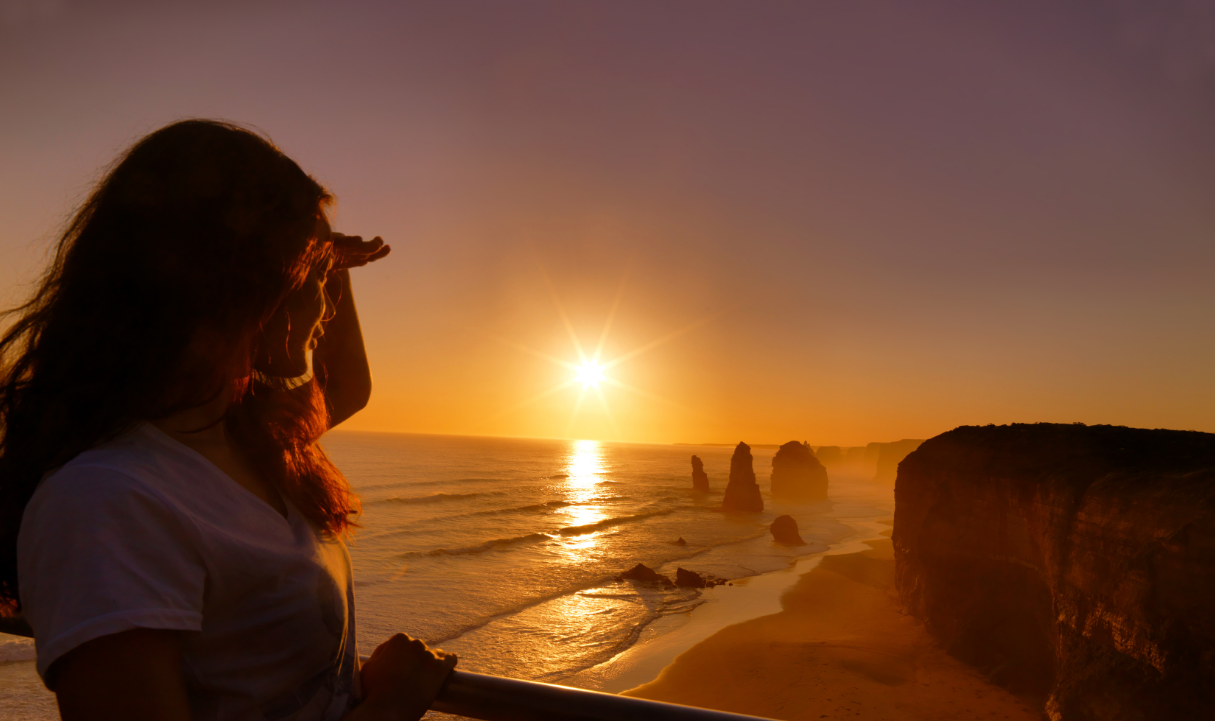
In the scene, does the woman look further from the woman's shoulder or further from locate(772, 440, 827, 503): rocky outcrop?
locate(772, 440, 827, 503): rocky outcrop

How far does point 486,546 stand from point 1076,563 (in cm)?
2489

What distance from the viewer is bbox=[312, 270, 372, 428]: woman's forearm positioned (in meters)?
1.81

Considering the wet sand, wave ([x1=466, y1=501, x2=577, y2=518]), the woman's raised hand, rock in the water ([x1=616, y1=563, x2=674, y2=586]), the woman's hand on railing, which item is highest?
the woman's raised hand

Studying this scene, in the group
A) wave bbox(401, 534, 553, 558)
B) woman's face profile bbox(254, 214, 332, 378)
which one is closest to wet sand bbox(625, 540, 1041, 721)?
woman's face profile bbox(254, 214, 332, 378)

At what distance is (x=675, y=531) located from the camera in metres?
39.7

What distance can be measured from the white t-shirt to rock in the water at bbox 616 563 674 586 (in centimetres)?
2392

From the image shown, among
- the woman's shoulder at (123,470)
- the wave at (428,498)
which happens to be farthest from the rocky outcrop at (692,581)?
the wave at (428,498)

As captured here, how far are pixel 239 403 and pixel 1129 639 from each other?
39.3 feet

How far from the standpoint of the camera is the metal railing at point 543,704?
111 cm

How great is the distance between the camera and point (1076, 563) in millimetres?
10430

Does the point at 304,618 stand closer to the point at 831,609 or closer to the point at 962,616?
the point at 962,616

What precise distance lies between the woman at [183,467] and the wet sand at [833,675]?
→ 11095mm

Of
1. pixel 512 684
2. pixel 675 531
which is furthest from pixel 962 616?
pixel 675 531

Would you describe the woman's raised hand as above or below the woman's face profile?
above
